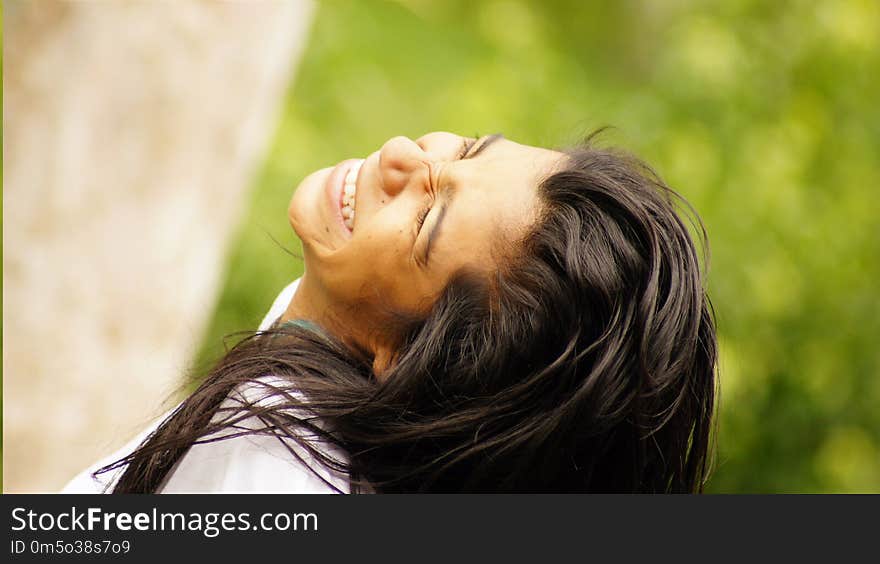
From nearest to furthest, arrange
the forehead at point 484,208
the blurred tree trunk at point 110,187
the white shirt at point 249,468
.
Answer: the white shirt at point 249,468
the forehead at point 484,208
the blurred tree trunk at point 110,187

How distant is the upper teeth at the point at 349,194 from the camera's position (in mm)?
1573

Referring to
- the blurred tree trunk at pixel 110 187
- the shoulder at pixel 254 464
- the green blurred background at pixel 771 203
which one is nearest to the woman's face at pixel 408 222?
the shoulder at pixel 254 464

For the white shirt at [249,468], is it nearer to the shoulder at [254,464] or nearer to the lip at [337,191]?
the shoulder at [254,464]

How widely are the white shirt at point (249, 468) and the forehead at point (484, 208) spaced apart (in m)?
0.33

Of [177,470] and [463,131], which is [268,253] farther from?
[177,470]

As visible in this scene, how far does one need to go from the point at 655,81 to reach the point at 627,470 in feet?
8.65

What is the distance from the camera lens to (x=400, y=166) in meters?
1.53

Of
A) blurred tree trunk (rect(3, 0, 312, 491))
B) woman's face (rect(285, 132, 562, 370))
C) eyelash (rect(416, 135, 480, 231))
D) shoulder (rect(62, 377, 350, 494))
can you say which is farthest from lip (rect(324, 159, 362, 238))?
blurred tree trunk (rect(3, 0, 312, 491))

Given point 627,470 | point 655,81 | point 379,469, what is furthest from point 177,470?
point 655,81

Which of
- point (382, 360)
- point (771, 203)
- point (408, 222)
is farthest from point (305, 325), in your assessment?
point (771, 203)

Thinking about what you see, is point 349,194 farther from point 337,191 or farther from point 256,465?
point 256,465

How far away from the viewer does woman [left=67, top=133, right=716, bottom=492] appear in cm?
142

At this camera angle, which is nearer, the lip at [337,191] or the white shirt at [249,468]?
the white shirt at [249,468]

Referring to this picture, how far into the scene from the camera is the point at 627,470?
4.93 feet
